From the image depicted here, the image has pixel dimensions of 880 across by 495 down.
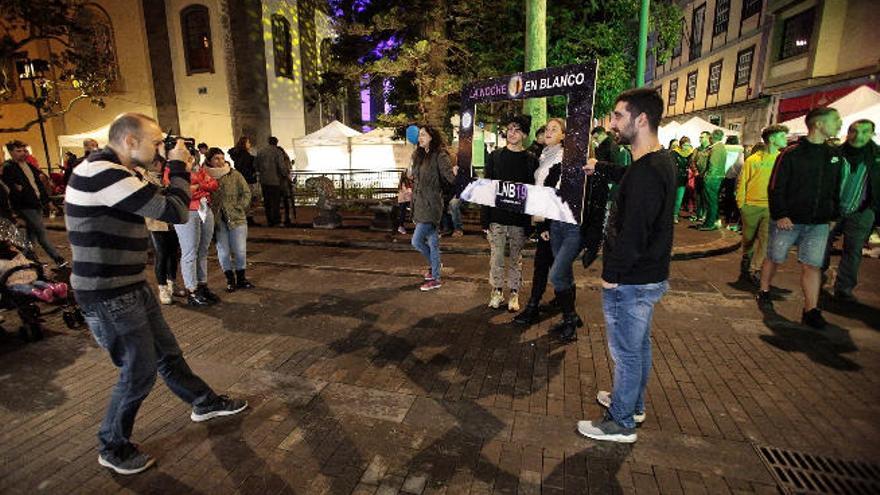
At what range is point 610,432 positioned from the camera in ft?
10.1

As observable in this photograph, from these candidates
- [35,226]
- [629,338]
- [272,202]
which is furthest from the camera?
[272,202]

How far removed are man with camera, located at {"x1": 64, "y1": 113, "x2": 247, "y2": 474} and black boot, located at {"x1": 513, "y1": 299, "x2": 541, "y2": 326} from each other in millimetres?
3552

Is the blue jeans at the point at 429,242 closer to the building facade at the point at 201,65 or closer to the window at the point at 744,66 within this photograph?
the building facade at the point at 201,65

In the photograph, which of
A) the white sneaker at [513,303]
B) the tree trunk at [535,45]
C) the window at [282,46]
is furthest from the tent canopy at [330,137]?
the white sneaker at [513,303]

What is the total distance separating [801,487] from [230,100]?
23.5 meters

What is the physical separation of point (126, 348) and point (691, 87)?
116ft

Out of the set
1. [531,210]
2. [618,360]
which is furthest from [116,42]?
[618,360]

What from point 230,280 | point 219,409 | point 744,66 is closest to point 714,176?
point 230,280

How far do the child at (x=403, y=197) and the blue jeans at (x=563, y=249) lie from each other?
4703 millimetres

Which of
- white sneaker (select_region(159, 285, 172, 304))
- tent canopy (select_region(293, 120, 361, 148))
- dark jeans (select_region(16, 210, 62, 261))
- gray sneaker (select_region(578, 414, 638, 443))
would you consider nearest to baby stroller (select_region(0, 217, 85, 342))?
white sneaker (select_region(159, 285, 172, 304))

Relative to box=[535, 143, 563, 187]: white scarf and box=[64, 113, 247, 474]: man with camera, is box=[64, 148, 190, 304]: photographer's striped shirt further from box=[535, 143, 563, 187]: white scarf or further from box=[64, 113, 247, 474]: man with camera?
box=[535, 143, 563, 187]: white scarf

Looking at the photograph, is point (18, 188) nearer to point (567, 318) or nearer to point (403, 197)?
point (403, 197)

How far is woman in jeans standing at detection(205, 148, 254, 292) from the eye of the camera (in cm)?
616

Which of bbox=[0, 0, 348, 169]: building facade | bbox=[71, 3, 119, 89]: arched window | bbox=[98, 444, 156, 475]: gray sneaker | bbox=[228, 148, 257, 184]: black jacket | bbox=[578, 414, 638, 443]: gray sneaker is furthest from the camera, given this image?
bbox=[71, 3, 119, 89]: arched window
